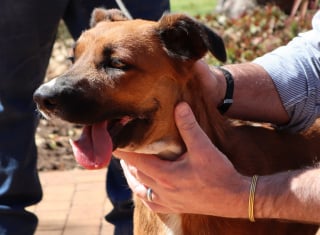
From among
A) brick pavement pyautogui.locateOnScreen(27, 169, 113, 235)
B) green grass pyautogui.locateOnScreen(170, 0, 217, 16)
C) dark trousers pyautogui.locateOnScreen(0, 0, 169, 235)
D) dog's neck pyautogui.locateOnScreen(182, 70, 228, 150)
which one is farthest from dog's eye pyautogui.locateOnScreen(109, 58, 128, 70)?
green grass pyautogui.locateOnScreen(170, 0, 217, 16)

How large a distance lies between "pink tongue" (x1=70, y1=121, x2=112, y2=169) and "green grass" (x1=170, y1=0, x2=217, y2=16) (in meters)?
8.23

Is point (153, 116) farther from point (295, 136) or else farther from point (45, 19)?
point (45, 19)

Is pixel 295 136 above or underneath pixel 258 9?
above

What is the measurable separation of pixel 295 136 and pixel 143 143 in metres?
0.81

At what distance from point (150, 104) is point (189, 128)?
0.60 ft

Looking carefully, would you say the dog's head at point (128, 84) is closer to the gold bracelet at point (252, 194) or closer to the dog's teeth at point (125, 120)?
the dog's teeth at point (125, 120)

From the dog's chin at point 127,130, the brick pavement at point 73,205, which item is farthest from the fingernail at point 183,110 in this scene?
the brick pavement at point 73,205

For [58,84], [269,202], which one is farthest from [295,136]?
[58,84]

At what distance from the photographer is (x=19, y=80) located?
393 centimetres

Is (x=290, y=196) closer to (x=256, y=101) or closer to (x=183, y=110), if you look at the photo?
(x=183, y=110)

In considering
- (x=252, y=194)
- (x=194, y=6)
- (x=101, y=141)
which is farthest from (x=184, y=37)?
(x=194, y=6)

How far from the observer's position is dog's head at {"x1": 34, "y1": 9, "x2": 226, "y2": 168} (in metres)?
2.72

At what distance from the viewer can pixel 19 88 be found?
392 cm

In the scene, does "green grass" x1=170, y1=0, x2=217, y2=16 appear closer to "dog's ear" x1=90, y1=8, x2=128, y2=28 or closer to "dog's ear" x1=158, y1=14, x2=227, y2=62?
"dog's ear" x1=90, y1=8, x2=128, y2=28
